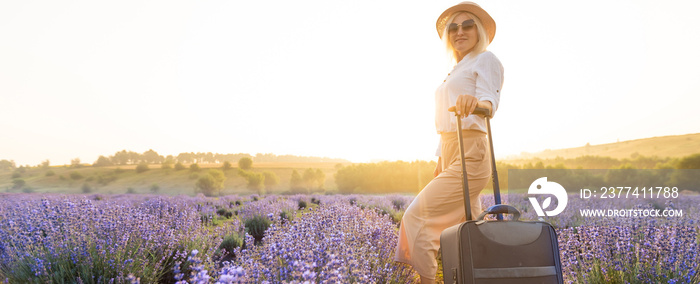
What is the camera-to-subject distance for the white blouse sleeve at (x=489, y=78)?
8.48 feet

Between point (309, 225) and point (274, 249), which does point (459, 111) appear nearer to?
point (274, 249)

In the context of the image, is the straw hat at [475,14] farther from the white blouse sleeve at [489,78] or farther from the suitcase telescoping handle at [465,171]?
the suitcase telescoping handle at [465,171]

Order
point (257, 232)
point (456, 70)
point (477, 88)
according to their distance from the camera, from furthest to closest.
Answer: point (257, 232) < point (456, 70) < point (477, 88)

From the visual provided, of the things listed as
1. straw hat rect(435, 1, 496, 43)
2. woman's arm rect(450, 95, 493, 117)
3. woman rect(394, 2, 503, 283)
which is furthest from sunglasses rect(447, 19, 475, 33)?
woman's arm rect(450, 95, 493, 117)

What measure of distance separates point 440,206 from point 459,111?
2.10ft

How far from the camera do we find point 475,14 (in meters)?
3.04

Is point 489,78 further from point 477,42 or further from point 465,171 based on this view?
point 465,171

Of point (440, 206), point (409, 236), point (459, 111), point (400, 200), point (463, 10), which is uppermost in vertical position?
point (463, 10)

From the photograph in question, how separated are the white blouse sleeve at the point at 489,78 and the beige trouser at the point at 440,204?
25 centimetres

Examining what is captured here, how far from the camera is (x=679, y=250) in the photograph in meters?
3.35

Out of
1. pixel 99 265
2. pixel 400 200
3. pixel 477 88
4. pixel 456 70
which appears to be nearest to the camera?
pixel 477 88

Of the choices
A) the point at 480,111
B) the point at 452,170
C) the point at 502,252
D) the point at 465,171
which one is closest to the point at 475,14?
the point at 480,111

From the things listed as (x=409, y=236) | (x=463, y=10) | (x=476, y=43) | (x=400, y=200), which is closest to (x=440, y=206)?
(x=409, y=236)

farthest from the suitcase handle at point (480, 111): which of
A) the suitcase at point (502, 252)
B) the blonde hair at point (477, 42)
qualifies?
the blonde hair at point (477, 42)
